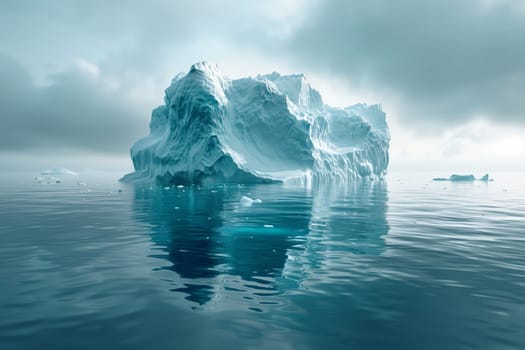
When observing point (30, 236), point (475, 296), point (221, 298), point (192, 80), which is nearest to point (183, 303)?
point (221, 298)

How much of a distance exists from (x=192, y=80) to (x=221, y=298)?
3968 centimetres

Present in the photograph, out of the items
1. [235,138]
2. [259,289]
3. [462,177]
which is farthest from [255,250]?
[462,177]

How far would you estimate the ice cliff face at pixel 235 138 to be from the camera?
133ft

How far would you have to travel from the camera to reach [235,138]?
148 ft

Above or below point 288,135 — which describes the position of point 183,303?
below

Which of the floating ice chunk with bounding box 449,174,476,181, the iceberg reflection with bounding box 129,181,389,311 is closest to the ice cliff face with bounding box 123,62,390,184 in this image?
the iceberg reflection with bounding box 129,181,389,311

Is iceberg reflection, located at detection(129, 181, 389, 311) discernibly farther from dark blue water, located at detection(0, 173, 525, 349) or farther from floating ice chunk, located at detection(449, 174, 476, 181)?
floating ice chunk, located at detection(449, 174, 476, 181)

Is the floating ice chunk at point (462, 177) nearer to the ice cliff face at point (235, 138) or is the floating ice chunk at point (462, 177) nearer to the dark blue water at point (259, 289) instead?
the ice cliff face at point (235, 138)

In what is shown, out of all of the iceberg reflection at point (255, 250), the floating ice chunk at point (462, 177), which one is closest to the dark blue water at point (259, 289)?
the iceberg reflection at point (255, 250)

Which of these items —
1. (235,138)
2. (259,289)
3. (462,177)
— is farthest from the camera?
(462,177)

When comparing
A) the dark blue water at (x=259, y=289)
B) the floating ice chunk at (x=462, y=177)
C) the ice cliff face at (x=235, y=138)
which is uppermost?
the ice cliff face at (x=235, y=138)

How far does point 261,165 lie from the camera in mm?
44531

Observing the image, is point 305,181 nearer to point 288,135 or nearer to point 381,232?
point 288,135

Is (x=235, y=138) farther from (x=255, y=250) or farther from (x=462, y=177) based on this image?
(x=462, y=177)
